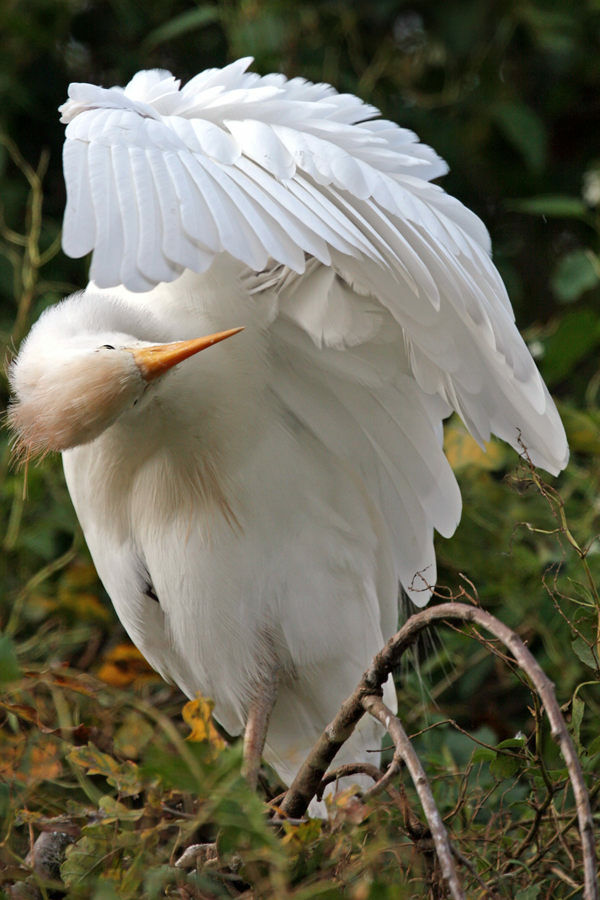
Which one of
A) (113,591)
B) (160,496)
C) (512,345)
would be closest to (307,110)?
(512,345)

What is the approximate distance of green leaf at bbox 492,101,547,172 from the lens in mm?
2715

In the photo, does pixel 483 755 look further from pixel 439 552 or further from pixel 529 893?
pixel 439 552

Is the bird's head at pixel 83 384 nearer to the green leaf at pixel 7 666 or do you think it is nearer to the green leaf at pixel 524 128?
the green leaf at pixel 7 666

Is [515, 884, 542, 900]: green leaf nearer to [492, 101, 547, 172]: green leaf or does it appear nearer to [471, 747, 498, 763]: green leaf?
[471, 747, 498, 763]: green leaf

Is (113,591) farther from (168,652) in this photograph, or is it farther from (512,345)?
(512,345)

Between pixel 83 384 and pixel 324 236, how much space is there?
336mm

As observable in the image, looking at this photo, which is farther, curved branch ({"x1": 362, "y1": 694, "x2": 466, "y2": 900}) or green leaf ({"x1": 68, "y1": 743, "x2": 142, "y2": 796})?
green leaf ({"x1": 68, "y1": 743, "x2": 142, "y2": 796})

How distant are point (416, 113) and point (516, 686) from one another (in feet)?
4.33

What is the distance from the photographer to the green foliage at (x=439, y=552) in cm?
117

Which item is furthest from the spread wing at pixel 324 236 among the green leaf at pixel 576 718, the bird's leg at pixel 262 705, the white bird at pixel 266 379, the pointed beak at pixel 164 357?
the green leaf at pixel 576 718

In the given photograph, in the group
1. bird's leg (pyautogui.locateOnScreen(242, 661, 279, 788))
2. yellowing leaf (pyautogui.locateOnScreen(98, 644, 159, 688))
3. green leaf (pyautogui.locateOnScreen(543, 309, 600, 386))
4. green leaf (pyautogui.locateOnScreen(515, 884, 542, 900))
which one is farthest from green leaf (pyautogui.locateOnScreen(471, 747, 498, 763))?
green leaf (pyautogui.locateOnScreen(543, 309, 600, 386))

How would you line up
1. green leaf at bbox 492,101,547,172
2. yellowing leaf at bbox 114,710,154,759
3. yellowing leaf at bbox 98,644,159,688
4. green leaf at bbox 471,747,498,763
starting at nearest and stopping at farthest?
green leaf at bbox 471,747,498,763 → yellowing leaf at bbox 114,710,154,759 → yellowing leaf at bbox 98,644,159,688 → green leaf at bbox 492,101,547,172

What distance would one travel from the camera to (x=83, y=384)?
139cm

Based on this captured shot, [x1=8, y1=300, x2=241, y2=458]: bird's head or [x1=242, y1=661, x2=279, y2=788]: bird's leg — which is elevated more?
[x1=8, y1=300, x2=241, y2=458]: bird's head
